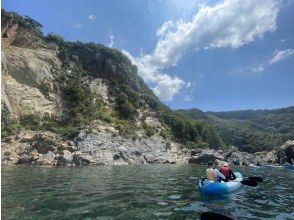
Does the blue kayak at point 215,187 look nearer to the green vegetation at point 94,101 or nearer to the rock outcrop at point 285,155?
the green vegetation at point 94,101

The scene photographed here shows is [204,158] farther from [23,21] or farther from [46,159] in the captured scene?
[23,21]

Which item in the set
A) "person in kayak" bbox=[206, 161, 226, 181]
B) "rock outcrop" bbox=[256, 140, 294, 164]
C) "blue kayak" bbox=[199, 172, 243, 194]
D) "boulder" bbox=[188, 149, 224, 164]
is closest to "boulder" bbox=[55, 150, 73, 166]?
"person in kayak" bbox=[206, 161, 226, 181]

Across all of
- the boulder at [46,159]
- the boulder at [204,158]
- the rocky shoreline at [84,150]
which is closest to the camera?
the boulder at [46,159]

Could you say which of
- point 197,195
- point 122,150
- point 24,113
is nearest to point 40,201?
point 197,195

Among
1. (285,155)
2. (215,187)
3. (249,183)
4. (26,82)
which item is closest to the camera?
(215,187)

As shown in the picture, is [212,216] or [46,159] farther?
[46,159]

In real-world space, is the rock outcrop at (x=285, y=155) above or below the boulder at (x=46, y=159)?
above

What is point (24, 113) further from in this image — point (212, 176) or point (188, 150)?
point (212, 176)

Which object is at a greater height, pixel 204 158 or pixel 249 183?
pixel 204 158

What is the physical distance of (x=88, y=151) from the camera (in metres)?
48.8

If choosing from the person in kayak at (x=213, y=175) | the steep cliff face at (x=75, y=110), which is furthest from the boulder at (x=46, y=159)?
the person in kayak at (x=213, y=175)

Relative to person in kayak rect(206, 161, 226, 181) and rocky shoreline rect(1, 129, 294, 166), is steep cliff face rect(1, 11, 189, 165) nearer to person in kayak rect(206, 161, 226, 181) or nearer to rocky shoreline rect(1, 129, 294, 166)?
rocky shoreline rect(1, 129, 294, 166)

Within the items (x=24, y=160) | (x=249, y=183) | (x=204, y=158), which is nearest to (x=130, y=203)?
(x=249, y=183)

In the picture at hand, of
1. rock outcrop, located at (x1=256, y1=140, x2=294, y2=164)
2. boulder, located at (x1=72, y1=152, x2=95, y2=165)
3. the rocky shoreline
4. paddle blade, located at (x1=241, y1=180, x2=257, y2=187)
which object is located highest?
rock outcrop, located at (x1=256, y1=140, x2=294, y2=164)
